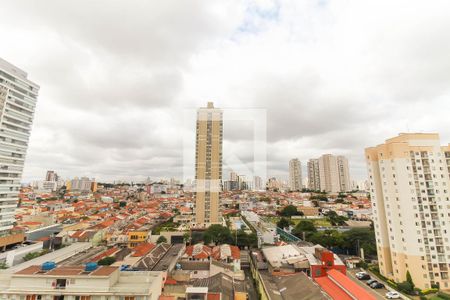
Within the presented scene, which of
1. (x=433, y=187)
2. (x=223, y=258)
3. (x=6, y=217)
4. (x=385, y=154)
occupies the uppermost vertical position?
(x=385, y=154)

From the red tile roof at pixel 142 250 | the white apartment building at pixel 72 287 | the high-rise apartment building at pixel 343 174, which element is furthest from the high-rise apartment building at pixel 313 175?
A: the white apartment building at pixel 72 287

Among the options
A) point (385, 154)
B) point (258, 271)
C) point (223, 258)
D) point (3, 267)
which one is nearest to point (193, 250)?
point (223, 258)

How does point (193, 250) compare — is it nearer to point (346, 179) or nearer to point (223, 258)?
point (223, 258)

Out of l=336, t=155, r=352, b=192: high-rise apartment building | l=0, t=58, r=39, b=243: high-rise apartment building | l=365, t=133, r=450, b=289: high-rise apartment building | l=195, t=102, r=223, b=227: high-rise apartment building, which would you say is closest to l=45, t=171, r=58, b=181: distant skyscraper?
l=0, t=58, r=39, b=243: high-rise apartment building

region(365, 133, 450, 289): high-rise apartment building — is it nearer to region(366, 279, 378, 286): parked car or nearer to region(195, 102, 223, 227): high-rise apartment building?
region(366, 279, 378, 286): parked car

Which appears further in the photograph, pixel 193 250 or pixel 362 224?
pixel 362 224

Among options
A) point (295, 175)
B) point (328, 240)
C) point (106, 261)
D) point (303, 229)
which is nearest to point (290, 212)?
point (303, 229)
